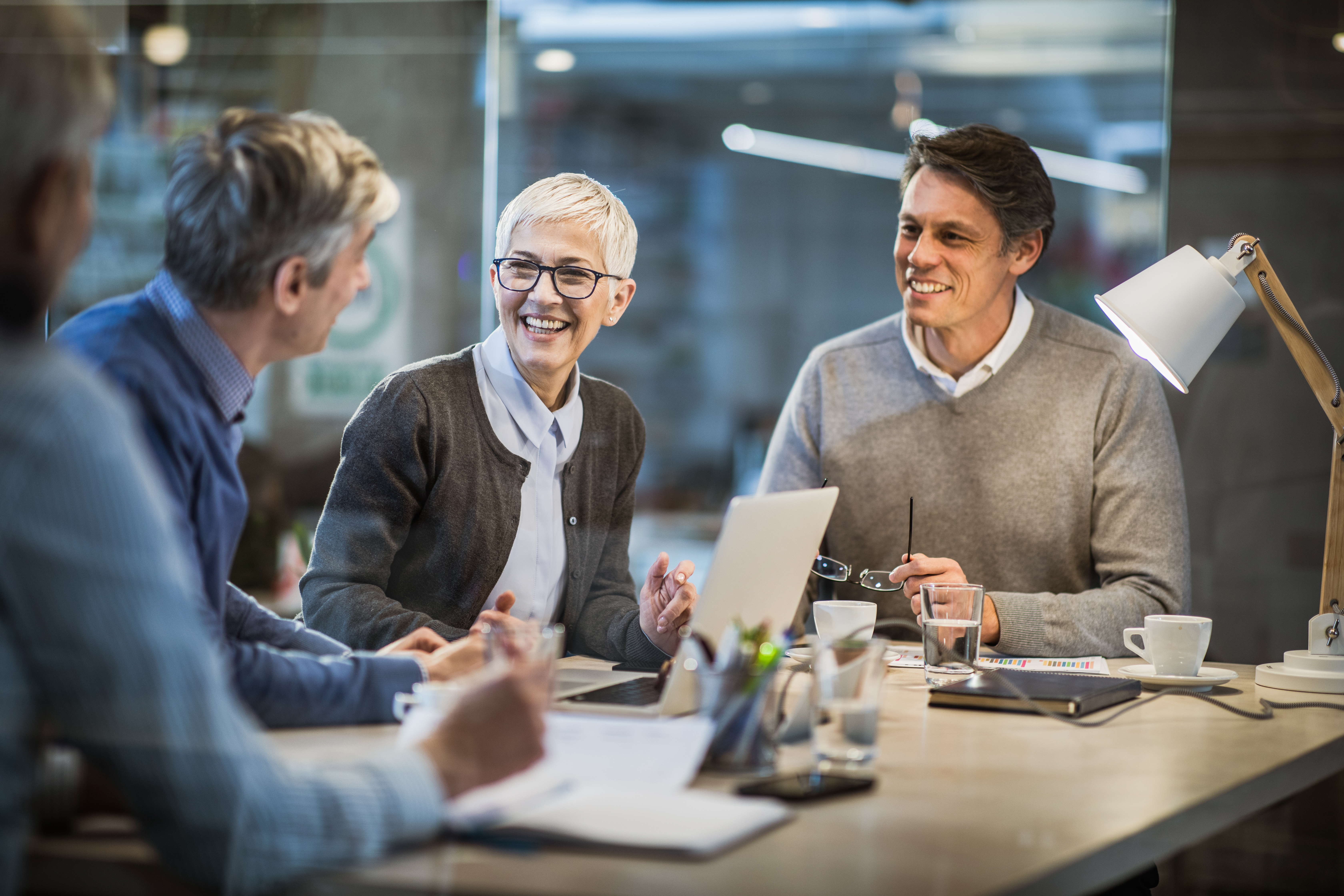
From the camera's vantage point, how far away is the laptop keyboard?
145 cm

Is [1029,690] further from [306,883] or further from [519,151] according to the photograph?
[519,151]

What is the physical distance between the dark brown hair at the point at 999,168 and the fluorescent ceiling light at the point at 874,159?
0.05 metres

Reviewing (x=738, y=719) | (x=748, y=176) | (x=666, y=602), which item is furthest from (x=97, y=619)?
(x=748, y=176)

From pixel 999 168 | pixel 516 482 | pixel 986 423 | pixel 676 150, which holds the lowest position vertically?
pixel 516 482

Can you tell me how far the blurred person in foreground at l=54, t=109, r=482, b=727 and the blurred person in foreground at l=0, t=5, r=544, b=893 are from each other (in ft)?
0.92

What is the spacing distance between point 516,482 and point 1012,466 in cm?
94

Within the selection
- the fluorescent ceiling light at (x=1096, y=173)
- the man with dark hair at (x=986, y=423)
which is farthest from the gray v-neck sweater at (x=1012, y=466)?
the fluorescent ceiling light at (x=1096, y=173)

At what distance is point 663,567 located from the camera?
5.99 ft

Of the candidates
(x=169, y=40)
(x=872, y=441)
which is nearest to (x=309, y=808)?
(x=872, y=441)

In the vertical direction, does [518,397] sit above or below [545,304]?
below

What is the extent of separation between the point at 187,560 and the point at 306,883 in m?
0.41

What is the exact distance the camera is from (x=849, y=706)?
1229 mm

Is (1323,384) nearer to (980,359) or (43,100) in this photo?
(980,359)

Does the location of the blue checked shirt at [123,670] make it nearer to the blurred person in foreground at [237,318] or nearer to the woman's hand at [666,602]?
the blurred person in foreground at [237,318]
